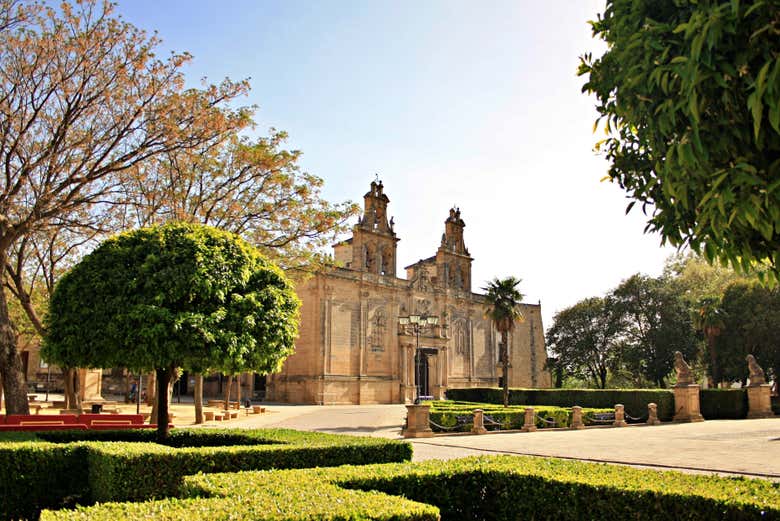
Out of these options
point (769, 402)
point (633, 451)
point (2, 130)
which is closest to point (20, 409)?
point (2, 130)

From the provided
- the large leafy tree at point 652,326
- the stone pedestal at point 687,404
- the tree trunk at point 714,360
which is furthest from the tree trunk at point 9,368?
the large leafy tree at point 652,326

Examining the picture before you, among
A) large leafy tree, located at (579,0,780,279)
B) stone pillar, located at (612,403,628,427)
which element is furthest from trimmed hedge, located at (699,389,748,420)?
large leafy tree, located at (579,0,780,279)

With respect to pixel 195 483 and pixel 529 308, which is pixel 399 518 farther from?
pixel 529 308

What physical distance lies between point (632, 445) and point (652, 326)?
34.6 meters

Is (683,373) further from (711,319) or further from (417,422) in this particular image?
(417,422)

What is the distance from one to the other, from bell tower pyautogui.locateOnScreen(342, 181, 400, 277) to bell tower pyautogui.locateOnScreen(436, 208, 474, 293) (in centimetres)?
617

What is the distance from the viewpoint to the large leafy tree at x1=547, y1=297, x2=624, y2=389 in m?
54.1

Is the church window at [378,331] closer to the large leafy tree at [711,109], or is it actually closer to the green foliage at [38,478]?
the green foliage at [38,478]

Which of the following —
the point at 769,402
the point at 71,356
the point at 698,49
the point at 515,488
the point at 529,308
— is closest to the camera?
the point at 698,49

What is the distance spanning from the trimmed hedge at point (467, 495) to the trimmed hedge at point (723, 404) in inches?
1227

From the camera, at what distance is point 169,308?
10781 mm

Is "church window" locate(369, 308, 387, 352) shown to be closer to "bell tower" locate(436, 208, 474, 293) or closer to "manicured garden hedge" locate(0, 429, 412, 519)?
"bell tower" locate(436, 208, 474, 293)

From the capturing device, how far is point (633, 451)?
1695 cm

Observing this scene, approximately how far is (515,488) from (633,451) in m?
11.8
